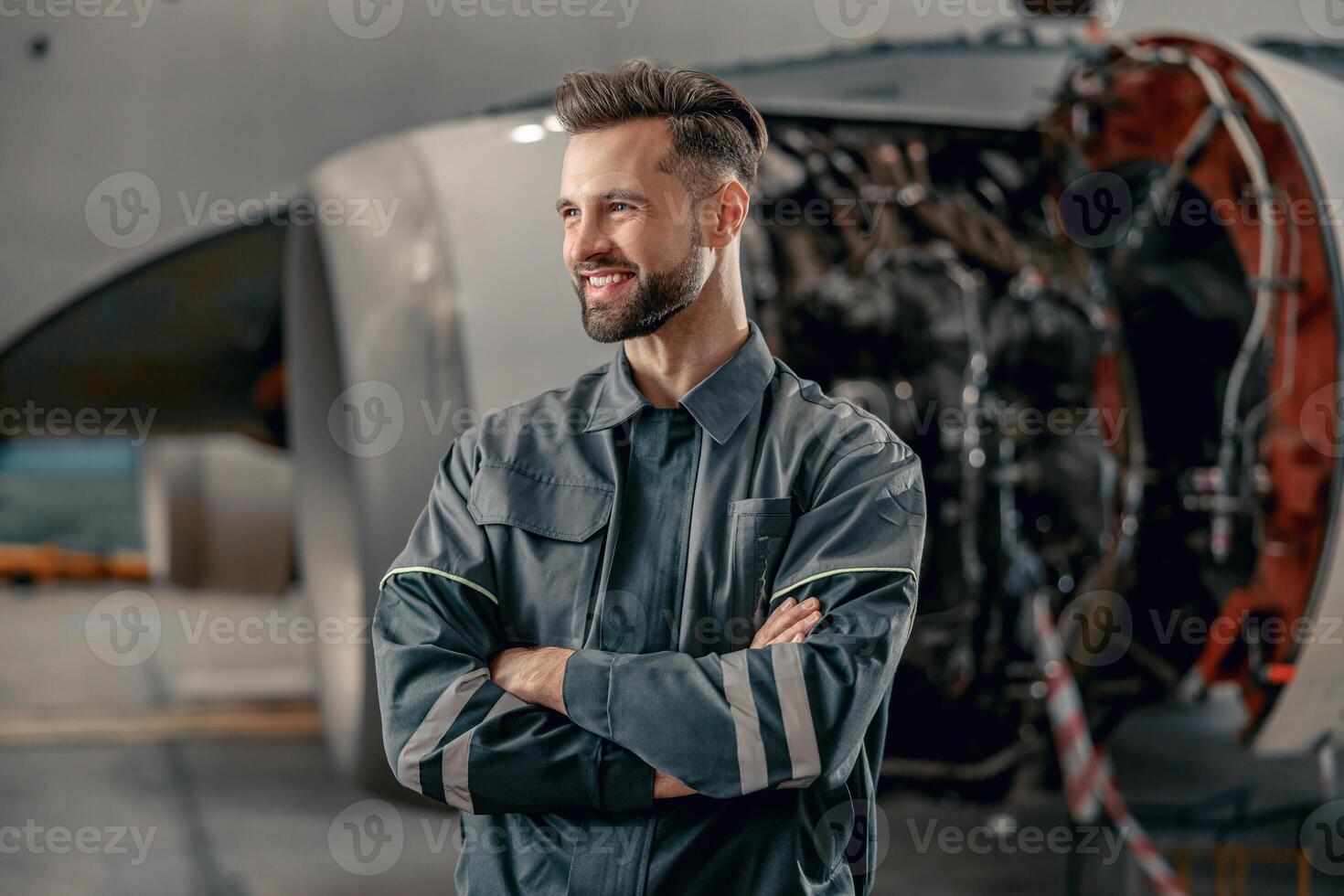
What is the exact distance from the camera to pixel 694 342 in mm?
1458

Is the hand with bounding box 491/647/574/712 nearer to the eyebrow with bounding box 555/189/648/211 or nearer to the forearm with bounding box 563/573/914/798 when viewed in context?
the forearm with bounding box 563/573/914/798

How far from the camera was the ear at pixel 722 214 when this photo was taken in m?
1.39

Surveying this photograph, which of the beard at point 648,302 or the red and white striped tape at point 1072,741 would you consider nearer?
the beard at point 648,302

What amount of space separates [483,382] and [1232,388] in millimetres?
2013

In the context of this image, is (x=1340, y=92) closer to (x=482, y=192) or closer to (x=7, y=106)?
(x=482, y=192)

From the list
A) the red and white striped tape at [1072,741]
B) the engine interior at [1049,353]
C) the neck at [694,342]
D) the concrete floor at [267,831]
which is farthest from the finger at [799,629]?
the red and white striped tape at [1072,741]

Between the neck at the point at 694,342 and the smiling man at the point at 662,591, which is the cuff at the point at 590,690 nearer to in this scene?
the smiling man at the point at 662,591

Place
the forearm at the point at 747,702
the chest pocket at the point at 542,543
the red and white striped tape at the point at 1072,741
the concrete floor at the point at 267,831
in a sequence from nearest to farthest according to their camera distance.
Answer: the forearm at the point at 747,702 < the chest pocket at the point at 542,543 < the red and white striped tape at the point at 1072,741 < the concrete floor at the point at 267,831

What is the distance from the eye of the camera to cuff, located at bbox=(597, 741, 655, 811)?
1.34 metres

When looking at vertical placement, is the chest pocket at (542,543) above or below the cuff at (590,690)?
above

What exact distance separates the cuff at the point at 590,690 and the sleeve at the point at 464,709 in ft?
0.07

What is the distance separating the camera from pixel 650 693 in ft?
4.37

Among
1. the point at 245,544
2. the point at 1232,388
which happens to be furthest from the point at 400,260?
the point at 245,544

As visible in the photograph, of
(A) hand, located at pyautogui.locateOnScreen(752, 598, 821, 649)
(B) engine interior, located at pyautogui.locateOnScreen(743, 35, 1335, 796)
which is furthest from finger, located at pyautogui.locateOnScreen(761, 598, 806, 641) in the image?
(B) engine interior, located at pyautogui.locateOnScreen(743, 35, 1335, 796)
